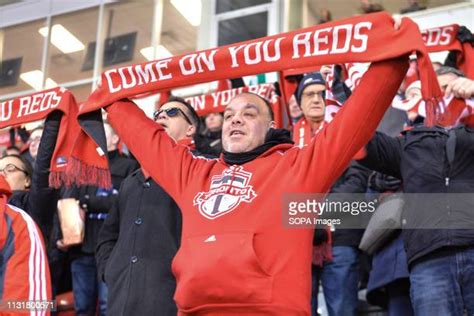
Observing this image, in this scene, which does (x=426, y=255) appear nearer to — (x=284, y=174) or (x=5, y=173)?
(x=284, y=174)

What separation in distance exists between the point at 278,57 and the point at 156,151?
78 centimetres

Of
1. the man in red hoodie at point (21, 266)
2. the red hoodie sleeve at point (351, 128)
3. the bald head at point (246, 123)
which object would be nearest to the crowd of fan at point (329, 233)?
the man in red hoodie at point (21, 266)

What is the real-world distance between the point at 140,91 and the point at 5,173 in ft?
5.89

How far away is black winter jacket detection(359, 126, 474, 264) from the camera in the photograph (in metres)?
4.07

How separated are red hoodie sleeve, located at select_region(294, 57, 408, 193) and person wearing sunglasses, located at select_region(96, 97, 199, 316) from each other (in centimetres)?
91

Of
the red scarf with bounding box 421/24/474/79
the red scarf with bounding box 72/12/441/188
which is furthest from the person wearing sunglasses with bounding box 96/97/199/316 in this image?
the red scarf with bounding box 421/24/474/79

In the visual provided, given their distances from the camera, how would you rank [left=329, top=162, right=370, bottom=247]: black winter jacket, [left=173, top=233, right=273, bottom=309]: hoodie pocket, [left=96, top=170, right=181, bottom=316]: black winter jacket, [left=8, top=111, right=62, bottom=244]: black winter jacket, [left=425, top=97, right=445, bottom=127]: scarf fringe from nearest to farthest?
[left=173, top=233, right=273, bottom=309]: hoodie pocket, [left=425, top=97, right=445, bottom=127]: scarf fringe, [left=96, top=170, right=181, bottom=316]: black winter jacket, [left=8, top=111, right=62, bottom=244]: black winter jacket, [left=329, top=162, right=370, bottom=247]: black winter jacket

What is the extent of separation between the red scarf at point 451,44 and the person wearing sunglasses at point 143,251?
2632mm

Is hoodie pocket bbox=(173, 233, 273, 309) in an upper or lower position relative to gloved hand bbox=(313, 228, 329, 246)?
lower

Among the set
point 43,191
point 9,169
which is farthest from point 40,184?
point 9,169

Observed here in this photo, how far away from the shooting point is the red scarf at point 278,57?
3492mm

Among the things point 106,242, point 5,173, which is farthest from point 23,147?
point 106,242

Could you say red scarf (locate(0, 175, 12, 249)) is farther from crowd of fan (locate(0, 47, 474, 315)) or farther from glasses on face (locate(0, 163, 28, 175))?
glasses on face (locate(0, 163, 28, 175))

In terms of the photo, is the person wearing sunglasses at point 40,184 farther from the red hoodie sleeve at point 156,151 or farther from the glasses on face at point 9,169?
the red hoodie sleeve at point 156,151
